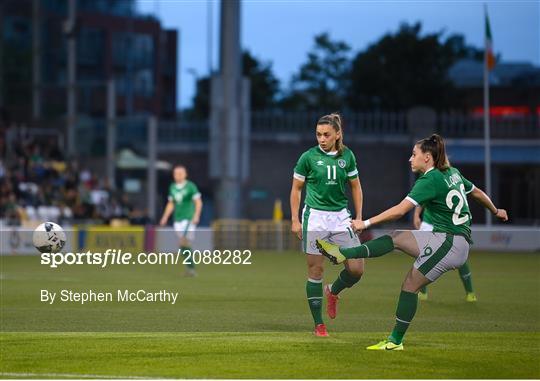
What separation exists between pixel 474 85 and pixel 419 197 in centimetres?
6941

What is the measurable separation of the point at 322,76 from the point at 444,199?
7260cm

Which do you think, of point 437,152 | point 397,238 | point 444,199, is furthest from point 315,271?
point 437,152

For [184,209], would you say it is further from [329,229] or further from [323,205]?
[329,229]

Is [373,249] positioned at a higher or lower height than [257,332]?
higher

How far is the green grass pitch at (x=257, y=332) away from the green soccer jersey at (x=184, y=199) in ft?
5.04

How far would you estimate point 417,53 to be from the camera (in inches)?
3059

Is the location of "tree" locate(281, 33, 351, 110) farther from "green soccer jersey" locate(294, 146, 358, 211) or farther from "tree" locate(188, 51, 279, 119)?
"green soccer jersey" locate(294, 146, 358, 211)

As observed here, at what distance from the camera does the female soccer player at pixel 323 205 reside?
13.7 m

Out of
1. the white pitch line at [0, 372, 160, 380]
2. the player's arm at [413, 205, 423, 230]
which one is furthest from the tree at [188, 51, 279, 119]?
the white pitch line at [0, 372, 160, 380]

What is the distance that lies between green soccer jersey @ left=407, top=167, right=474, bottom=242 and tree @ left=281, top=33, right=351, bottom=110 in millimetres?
70211

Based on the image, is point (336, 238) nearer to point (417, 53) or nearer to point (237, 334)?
point (237, 334)

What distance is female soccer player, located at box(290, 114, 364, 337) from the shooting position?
44.8ft

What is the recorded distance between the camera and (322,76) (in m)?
84.3

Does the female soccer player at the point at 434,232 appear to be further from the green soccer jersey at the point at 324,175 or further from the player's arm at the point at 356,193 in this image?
the player's arm at the point at 356,193
